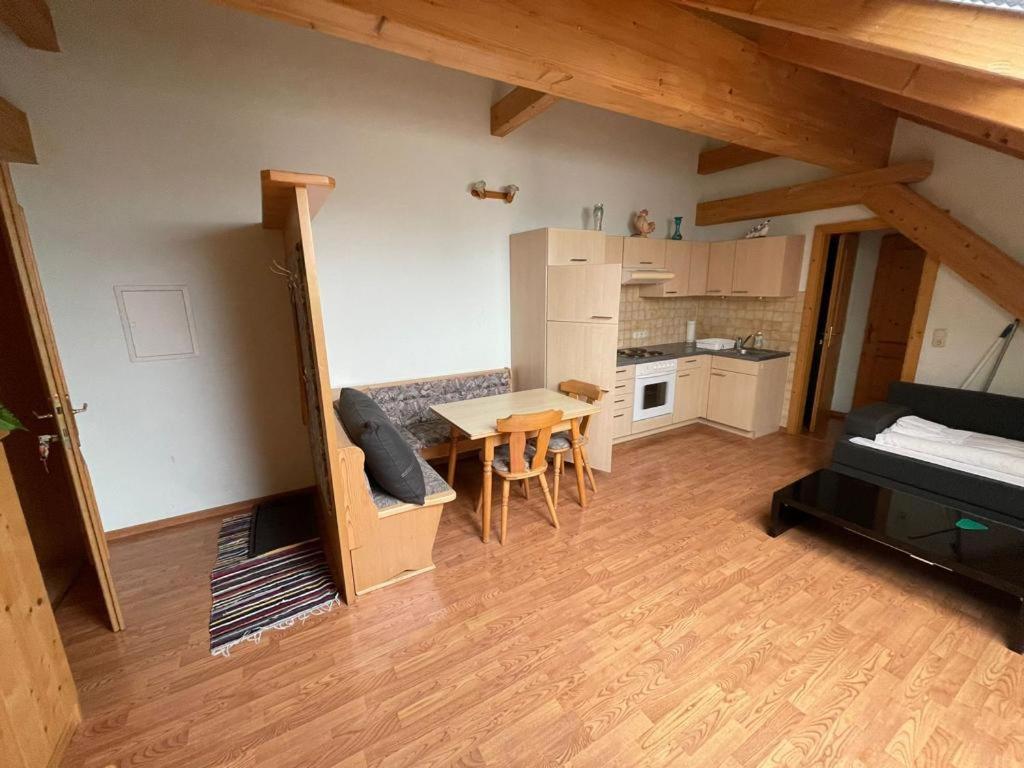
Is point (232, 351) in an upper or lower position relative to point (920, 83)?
lower

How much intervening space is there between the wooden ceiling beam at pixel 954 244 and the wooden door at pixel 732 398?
161 centimetres

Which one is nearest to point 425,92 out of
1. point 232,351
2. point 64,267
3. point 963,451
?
point 232,351

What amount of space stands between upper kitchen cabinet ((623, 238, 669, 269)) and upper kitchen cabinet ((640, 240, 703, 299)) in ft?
0.31

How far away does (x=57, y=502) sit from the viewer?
7.89 feet

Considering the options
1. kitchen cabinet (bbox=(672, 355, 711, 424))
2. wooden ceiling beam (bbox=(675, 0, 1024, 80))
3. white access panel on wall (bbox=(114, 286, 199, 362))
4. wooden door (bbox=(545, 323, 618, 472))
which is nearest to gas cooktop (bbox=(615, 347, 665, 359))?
kitchen cabinet (bbox=(672, 355, 711, 424))

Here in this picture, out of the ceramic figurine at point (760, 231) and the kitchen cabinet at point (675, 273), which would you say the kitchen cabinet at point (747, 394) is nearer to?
the kitchen cabinet at point (675, 273)

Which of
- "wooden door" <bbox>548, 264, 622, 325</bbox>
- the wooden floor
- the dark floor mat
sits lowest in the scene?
the wooden floor

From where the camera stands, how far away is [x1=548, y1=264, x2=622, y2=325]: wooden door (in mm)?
3094

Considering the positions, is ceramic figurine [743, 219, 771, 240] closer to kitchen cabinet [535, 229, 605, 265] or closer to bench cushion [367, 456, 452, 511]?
kitchen cabinet [535, 229, 605, 265]

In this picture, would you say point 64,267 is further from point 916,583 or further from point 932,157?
point 932,157

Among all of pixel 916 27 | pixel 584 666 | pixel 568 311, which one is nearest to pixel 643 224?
pixel 568 311

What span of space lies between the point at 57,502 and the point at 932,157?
653 cm

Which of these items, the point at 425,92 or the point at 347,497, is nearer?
the point at 347,497

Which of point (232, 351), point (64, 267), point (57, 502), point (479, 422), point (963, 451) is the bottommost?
point (57, 502)
